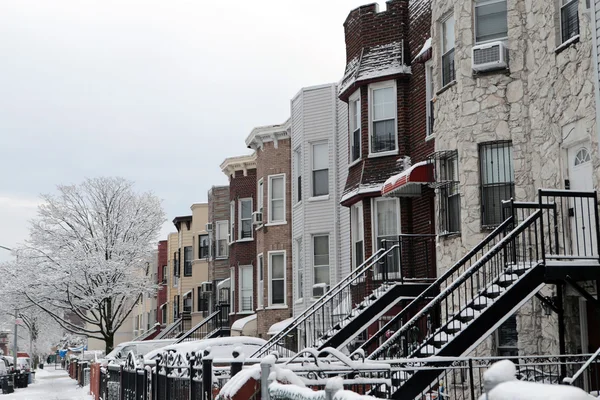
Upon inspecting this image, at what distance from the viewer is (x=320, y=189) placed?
30.2m

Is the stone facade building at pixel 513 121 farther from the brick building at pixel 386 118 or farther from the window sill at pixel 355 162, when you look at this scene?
the window sill at pixel 355 162

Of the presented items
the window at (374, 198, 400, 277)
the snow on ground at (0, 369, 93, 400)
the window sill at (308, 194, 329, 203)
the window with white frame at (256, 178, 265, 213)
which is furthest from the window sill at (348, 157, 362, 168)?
the snow on ground at (0, 369, 93, 400)

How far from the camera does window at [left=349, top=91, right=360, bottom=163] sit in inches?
980

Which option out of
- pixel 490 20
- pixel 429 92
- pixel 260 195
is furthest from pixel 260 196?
pixel 490 20

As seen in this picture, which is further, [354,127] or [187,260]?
[187,260]

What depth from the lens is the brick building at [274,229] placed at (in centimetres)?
3322

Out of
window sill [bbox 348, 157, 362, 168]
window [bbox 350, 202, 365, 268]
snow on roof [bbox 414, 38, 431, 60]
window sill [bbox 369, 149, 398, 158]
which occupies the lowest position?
window [bbox 350, 202, 365, 268]

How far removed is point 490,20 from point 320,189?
42.6ft

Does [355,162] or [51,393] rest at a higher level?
[355,162]

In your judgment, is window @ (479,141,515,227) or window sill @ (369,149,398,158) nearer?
window @ (479,141,515,227)

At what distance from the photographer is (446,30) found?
19.8m

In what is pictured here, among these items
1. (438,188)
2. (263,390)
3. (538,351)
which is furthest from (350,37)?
(263,390)

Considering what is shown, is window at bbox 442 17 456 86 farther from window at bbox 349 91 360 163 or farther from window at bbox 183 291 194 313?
window at bbox 183 291 194 313

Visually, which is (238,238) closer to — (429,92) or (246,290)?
(246,290)
